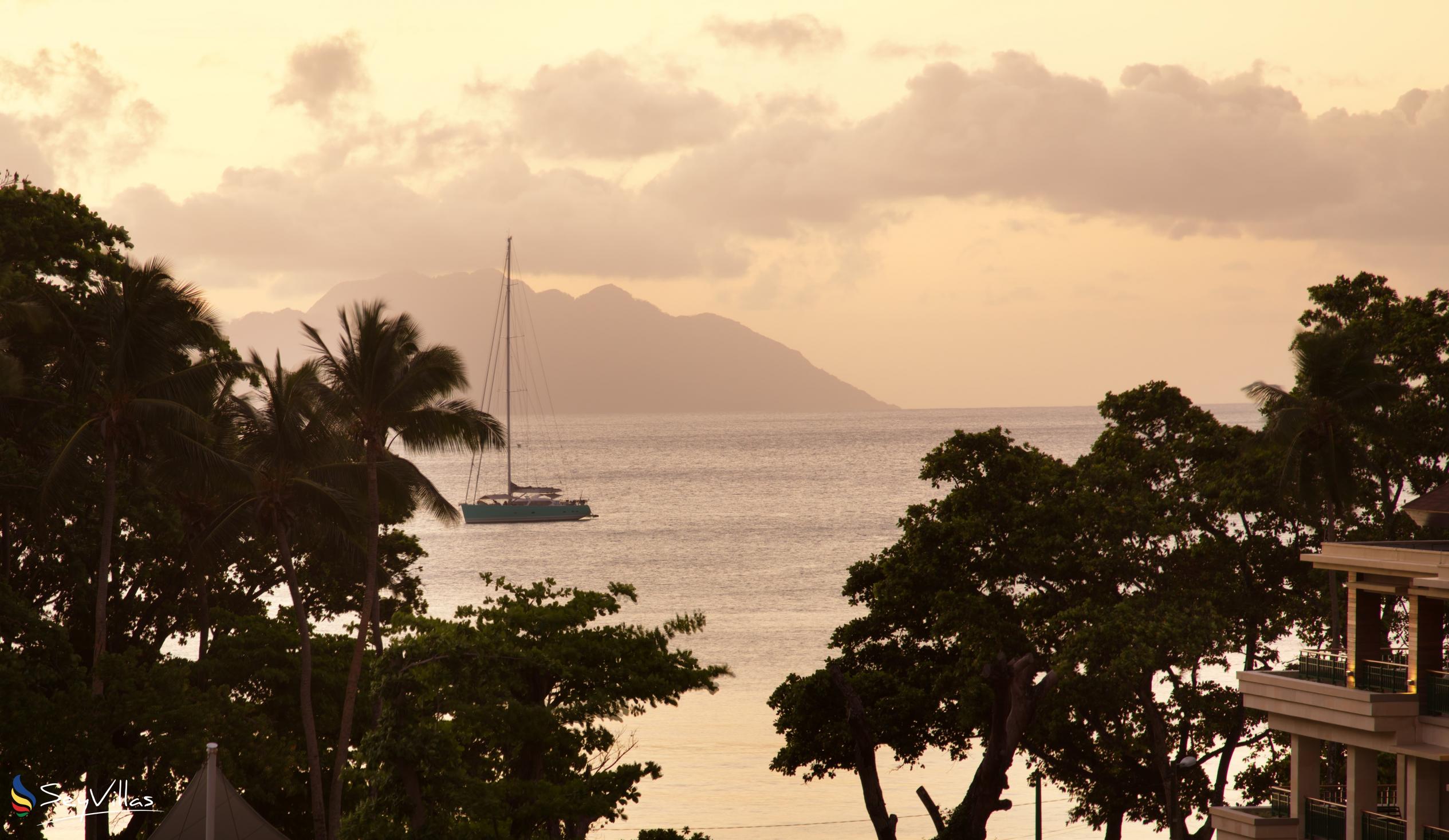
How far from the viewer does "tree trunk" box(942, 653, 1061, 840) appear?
31.1 metres

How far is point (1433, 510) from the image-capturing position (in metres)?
25.0

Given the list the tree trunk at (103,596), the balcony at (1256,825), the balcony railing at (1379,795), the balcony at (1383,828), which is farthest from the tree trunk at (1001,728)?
the tree trunk at (103,596)

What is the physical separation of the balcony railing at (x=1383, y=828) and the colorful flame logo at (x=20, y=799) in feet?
83.4

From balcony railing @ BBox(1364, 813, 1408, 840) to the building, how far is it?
0.6 inches

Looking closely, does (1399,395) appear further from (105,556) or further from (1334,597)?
(105,556)

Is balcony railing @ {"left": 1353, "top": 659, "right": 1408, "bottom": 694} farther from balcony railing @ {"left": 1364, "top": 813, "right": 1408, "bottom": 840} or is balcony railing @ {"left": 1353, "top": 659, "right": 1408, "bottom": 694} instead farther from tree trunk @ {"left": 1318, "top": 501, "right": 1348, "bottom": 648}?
tree trunk @ {"left": 1318, "top": 501, "right": 1348, "bottom": 648}

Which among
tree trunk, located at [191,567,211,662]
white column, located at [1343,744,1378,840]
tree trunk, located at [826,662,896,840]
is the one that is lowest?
tree trunk, located at [826,662,896,840]

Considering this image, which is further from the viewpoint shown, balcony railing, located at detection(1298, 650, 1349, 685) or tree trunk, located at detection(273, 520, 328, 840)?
tree trunk, located at detection(273, 520, 328, 840)

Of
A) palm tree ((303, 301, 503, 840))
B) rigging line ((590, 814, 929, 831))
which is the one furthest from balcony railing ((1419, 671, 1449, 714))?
rigging line ((590, 814, 929, 831))

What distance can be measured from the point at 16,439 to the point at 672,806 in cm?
2601

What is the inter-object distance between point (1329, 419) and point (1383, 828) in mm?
11440

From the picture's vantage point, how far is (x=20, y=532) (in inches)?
1252

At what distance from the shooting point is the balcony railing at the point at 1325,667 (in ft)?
75.5

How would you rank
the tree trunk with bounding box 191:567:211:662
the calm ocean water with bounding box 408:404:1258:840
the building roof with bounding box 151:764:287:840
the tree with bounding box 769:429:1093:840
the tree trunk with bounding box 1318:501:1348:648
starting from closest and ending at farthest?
→ the building roof with bounding box 151:764:287:840
the tree trunk with bounding box 1318:501:1348:648
the tree with bounding box 769:429:1093:840
the tree trunk with bounding box 191:567:211:662
the calm ocean water with bounding box 408:404:1258:840
